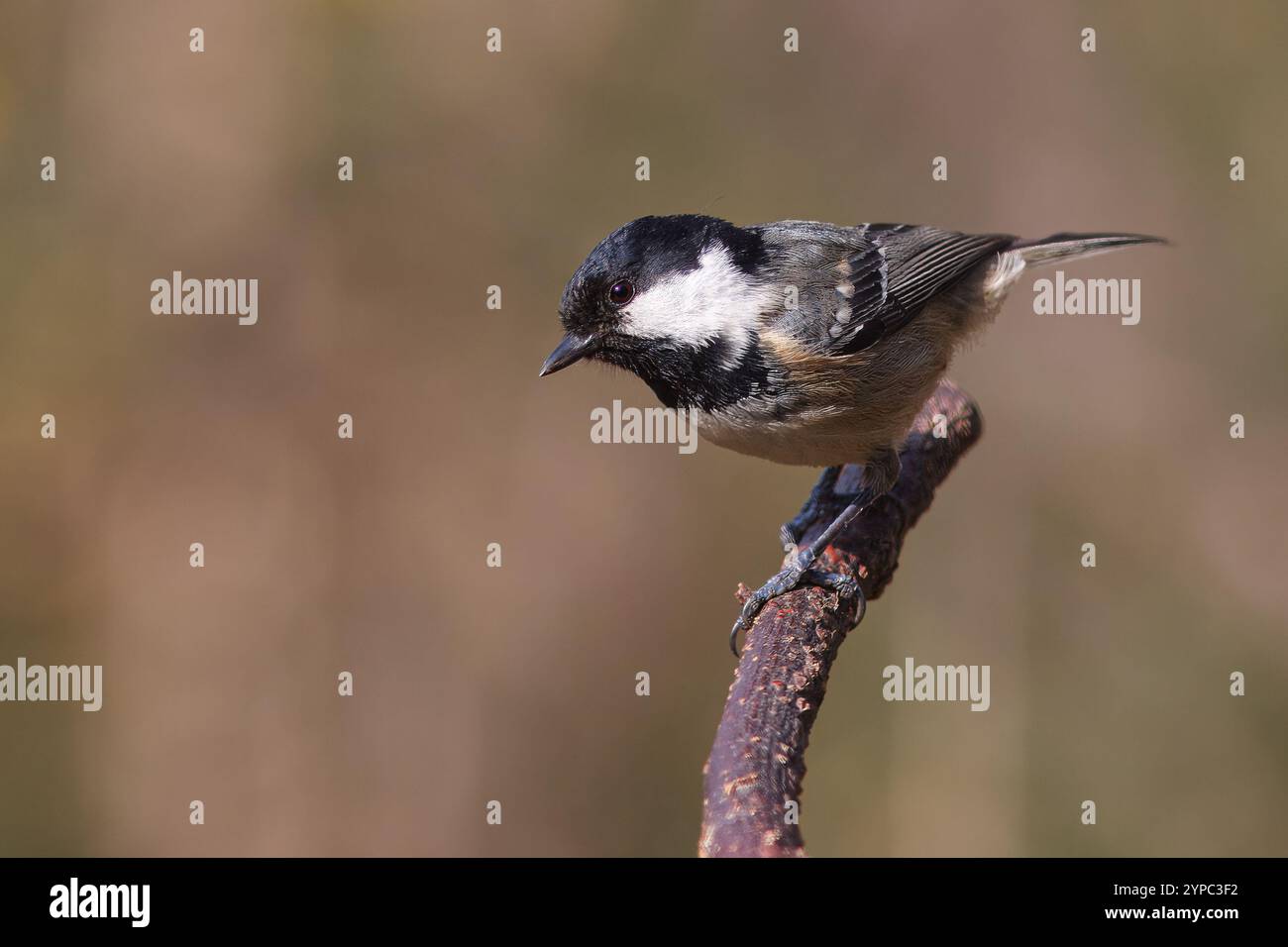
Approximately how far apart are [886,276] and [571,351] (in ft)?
3.86

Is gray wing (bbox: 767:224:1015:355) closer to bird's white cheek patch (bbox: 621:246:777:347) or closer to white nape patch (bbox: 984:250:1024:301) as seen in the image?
white nape patch (bbox: 984:250:1024:301)

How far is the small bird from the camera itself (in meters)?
3.54

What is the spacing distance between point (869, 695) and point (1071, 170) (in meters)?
2.98

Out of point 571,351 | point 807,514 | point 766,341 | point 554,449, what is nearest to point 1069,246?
point 807,514

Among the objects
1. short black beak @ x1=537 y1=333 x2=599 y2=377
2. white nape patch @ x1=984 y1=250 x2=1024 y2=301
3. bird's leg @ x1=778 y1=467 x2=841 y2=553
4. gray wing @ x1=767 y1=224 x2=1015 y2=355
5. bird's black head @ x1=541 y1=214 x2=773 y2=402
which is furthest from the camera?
white nape patch @ x1=984 y1=250 x2=1024 y2=301

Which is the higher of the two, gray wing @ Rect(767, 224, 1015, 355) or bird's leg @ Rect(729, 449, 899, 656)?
gray wing @ Rect(767, 224, 1015, 355)

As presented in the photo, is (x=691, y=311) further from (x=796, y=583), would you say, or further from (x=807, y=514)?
(x=807, y=514)

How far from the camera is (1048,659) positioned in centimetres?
552

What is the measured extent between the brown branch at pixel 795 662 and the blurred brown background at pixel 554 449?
174cm

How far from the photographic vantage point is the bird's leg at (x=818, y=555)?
3.32m

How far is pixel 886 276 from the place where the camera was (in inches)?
159

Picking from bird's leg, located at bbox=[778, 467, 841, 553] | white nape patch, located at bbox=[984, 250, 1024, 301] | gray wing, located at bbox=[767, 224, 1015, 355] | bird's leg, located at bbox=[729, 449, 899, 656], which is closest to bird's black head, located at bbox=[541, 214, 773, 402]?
gray wing, located at bbox=[767, 224, 1015, 355]

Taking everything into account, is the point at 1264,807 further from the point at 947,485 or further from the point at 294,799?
the point at 294,799

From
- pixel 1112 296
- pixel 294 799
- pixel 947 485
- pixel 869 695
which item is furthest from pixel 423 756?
pixel 1112 296
